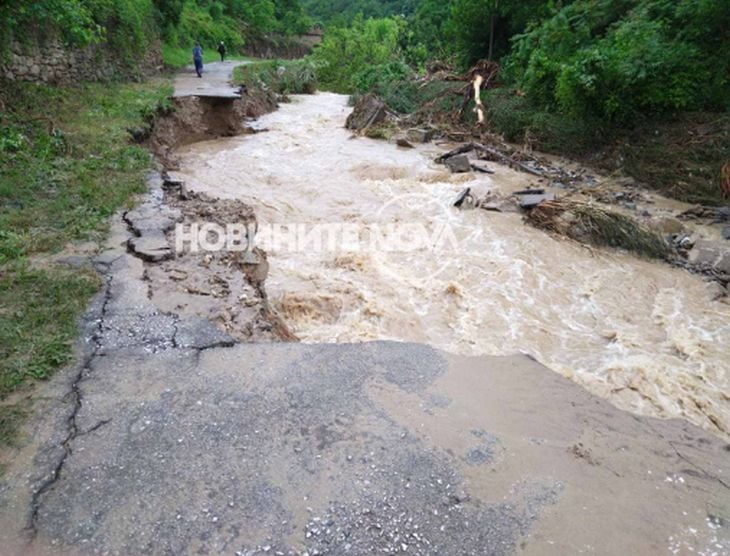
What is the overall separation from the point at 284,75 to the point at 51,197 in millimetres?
20642

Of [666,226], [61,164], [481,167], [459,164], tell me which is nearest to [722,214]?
[666,226]

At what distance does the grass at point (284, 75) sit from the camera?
2264cm

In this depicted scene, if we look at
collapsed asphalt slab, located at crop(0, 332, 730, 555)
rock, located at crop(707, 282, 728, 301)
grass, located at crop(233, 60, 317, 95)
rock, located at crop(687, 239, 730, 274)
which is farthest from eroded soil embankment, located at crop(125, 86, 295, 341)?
grass, located at crop(233, 60, 317, 95)

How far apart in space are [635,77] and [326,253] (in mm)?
8691

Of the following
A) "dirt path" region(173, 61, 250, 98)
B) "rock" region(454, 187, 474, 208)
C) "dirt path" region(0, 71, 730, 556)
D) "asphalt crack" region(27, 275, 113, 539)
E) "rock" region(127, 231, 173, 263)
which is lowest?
"rock" region(454, 187, 474, 208)

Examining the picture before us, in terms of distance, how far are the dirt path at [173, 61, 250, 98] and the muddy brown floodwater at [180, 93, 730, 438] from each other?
6409 millimetres

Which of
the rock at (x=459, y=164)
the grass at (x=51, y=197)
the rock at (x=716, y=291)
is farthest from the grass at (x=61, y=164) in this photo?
the rock at (x=716, y=291)

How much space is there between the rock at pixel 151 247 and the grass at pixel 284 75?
17.1m

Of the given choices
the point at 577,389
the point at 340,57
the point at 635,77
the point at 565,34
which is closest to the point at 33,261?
the point at 577,389

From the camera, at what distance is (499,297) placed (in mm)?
6766

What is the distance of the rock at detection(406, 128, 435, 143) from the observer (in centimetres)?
1617

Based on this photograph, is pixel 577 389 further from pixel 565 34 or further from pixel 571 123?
pixel 565 34

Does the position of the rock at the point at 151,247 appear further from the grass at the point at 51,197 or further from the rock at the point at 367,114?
the rock at the point at 367,114

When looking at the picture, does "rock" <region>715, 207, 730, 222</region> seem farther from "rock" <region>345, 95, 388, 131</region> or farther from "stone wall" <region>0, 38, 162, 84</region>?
"stone wall" <region>0, 38, 162, 84</region>
